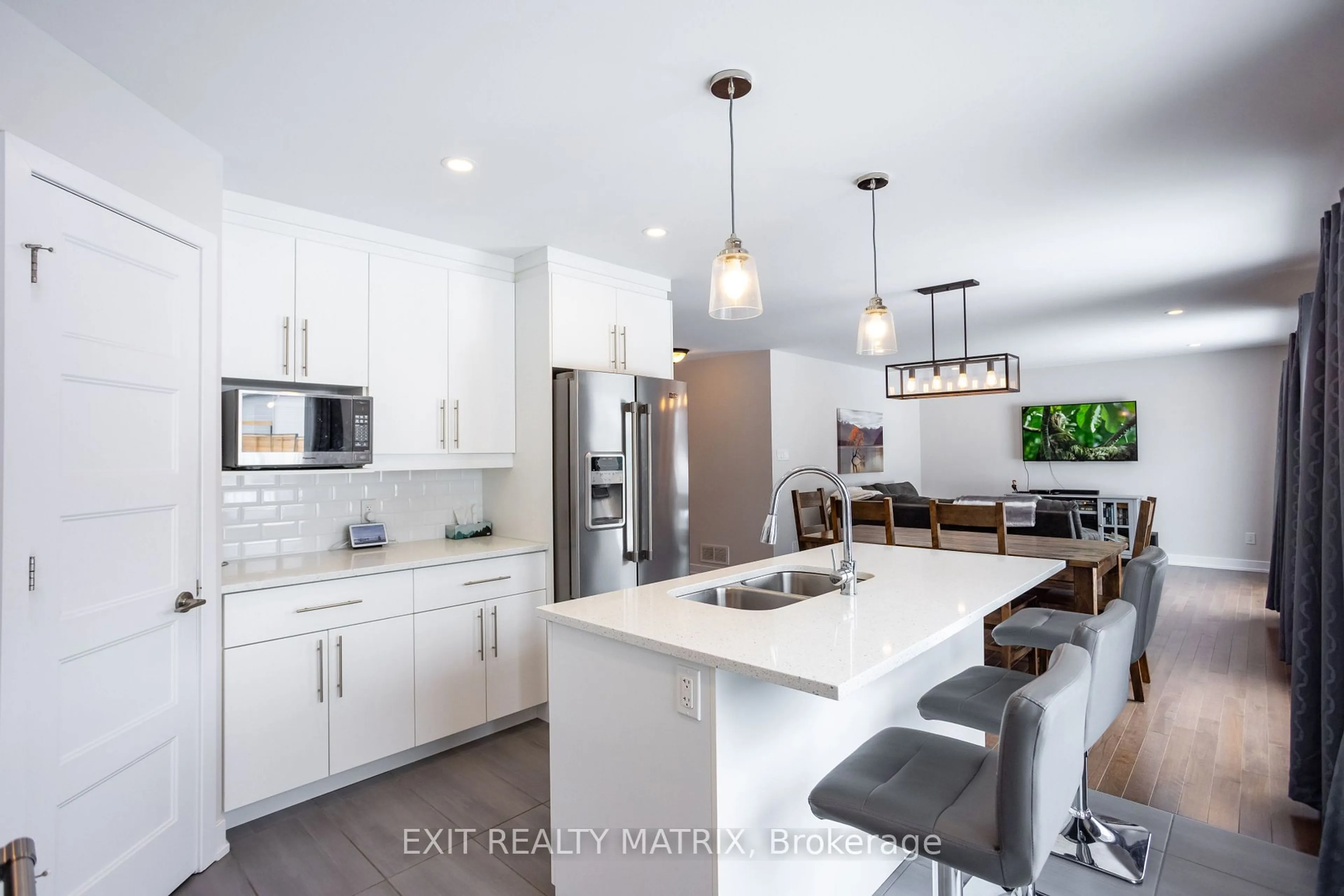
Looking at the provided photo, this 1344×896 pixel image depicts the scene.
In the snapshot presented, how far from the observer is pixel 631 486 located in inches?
135

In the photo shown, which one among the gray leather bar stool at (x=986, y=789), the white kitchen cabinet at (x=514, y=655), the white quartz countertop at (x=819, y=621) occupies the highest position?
the white quartz countertop at (x=819, y=621)

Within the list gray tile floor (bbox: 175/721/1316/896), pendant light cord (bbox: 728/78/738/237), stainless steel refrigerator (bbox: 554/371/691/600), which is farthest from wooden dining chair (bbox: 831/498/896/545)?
pendant light cord (bbox: 728/78/738/237)

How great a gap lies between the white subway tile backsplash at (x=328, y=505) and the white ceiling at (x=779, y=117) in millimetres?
1218

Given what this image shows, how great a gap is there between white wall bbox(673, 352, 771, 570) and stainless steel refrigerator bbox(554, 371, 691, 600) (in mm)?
3013

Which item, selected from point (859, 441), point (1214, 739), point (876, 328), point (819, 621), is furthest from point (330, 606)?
point (859, 441)

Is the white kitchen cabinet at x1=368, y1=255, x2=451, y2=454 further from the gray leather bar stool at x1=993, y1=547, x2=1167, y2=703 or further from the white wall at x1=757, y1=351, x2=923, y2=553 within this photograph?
the white wall at x1=757, y1=351, x2=923, y2=553

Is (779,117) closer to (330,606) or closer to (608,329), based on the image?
(608,329)

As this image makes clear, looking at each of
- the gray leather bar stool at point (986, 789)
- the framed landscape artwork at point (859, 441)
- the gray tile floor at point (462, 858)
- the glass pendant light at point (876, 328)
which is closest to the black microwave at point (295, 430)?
the gray tile floor at point (462, 858)

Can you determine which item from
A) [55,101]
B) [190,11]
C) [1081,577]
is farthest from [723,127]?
[1081,577]

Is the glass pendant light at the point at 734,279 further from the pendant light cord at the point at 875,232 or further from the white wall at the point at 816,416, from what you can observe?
the white wall at the point at 816,416

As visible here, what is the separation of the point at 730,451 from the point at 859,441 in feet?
6.27

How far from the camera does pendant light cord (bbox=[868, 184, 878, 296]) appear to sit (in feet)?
8.98

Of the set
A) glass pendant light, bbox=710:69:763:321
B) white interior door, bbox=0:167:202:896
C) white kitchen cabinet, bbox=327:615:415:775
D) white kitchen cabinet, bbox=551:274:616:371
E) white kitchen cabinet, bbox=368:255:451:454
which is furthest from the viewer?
white kitchen cabinet, bbox=551:274:616:371

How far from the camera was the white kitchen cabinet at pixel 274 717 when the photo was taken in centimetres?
231
